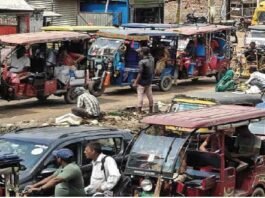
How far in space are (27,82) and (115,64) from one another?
3733 millimetres

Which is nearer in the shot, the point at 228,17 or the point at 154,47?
the point at 154,47

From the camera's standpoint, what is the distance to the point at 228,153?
36.1 feet

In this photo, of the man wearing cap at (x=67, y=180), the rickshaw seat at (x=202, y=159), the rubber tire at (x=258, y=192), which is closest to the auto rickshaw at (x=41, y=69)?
the rickshaw seat at (x=202, y=159)

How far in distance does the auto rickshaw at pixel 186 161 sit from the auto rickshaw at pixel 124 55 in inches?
469

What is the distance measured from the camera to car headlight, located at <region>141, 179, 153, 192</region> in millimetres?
9977

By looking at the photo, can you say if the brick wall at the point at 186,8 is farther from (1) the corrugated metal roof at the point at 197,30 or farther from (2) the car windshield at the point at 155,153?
(2) the car windshield at the point at 155,153

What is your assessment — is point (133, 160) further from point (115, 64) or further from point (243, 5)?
point (243, 5)

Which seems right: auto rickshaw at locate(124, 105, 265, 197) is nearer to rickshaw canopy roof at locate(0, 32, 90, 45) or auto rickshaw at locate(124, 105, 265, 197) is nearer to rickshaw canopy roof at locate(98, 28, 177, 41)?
rickshaw canopy roof at locate(0, 32, 90, 45)

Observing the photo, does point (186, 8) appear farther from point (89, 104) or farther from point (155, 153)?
point (155, 153)

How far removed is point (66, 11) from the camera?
40750 mm

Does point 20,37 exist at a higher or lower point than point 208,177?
higher

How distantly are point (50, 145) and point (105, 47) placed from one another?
13035mm

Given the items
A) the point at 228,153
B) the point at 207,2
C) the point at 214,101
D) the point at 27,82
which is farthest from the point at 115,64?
the point at 207,2

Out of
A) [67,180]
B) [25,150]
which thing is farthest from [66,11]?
[67,180]
